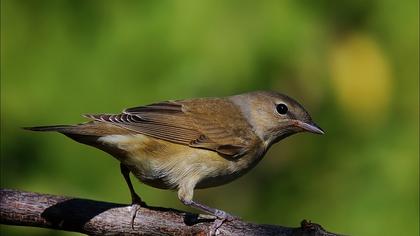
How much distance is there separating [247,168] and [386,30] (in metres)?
1.43

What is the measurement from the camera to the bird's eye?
6.24 m

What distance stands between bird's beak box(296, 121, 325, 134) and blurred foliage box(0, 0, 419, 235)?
14cm

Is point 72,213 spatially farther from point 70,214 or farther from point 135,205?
point 135,205

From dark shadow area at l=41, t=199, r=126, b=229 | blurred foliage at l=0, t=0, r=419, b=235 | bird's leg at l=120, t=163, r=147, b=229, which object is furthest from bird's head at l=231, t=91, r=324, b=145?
dark shadow area at l=41, t=199, r=126, b=229

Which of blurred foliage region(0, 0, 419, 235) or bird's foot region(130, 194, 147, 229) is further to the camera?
blurred foliage region(0, 0, 419, 235)

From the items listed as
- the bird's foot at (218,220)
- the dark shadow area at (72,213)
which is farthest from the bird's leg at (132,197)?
the bird's foot at (218,220)

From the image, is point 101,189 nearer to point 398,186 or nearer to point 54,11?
point 54,11

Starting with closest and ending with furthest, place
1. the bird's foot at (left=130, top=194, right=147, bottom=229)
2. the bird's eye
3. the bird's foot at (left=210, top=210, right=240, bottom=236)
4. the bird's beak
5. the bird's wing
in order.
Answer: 1. the bird's foot at (left=210, top=210, right=240, bottom=236)
2. the bird's foot at (left=130, top=194, right=147, bottom=229)
3. the bird's wing
4. the bird's beak
5. the bird's eye

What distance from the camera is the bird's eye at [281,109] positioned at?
624 cm

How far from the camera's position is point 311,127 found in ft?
19.7

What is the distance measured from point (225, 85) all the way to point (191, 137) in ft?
1.59

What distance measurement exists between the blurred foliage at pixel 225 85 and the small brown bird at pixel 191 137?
0.16m

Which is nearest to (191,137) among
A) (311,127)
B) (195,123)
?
(195,123)

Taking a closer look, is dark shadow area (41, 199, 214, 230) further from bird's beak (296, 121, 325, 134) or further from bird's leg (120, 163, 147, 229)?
bird's beak (296, 121, 325, 134)
